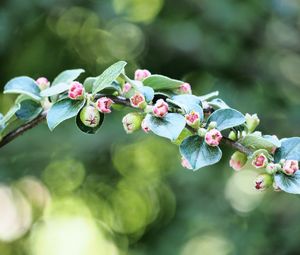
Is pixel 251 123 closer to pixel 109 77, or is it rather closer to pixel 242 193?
pixel 109 77

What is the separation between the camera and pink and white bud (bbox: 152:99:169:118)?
0.68 metres

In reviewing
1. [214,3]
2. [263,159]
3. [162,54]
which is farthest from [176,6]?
[263,159]

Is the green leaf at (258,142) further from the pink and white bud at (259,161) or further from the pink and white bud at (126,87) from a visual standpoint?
the pink and white bud at (126,87)

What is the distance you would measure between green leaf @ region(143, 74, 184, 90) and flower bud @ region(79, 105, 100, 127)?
9cm

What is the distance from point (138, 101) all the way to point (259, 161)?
0.15m

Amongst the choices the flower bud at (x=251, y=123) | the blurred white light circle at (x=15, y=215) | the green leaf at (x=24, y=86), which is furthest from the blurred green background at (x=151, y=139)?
the flower bud at (x=251, y=123)

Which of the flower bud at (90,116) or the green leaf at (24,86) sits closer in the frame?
the flower bud at (90,116)

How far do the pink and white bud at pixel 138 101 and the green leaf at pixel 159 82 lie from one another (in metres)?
0.06

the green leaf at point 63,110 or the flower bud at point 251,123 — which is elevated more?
the green leaf at point 63,110

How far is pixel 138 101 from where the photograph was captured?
0.70 meters

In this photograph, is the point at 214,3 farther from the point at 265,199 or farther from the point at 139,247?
the point at 139,247

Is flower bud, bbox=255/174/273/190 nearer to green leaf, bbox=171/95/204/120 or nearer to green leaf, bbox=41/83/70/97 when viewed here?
green leaf, bbox=171/95/204/120

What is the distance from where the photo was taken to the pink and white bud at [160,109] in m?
0.68

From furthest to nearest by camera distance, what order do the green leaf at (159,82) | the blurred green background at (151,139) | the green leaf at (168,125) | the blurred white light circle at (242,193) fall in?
the blurred white light circle at (242,193) → the blurred green background at (151,139) → the green leaf at (159,82) → the green leaf at (168,125)
